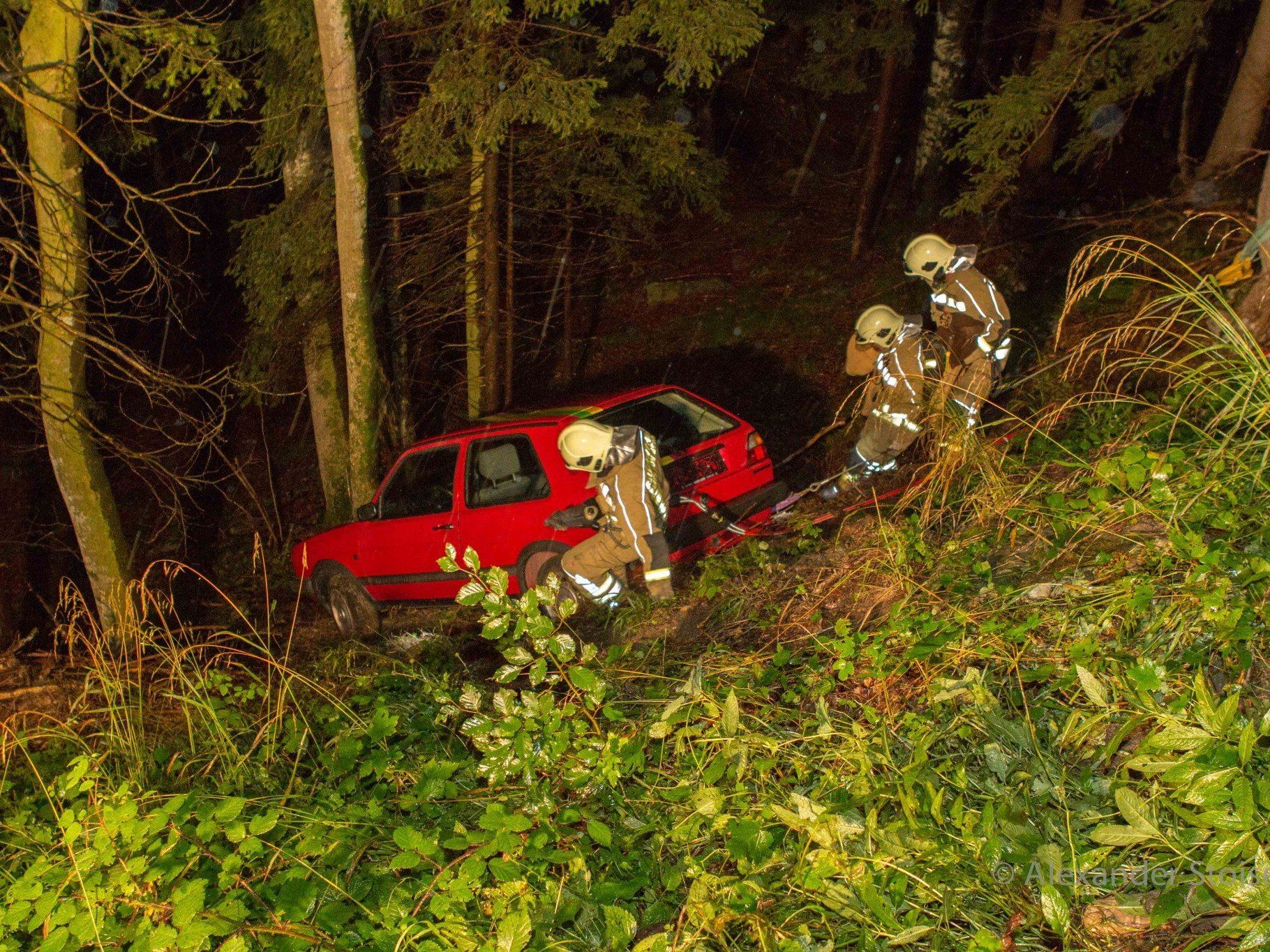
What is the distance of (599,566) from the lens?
6352mm

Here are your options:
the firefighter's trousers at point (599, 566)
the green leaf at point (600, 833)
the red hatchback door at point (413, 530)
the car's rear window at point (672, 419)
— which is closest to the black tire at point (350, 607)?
the red hatchback door at point (413, 530)

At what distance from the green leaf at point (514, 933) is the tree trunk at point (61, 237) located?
5.21 meters

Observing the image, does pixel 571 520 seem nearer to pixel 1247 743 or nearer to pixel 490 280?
pixel 1247 743

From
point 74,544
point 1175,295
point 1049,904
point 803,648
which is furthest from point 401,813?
point 74,544

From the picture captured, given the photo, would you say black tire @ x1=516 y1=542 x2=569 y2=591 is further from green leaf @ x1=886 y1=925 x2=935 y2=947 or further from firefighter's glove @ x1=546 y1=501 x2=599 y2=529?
green leaf @ x1=886 y1=925 x2=935 y2=947

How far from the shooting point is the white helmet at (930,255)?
7.02m

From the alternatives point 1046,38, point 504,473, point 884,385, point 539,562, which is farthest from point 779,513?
point 1046,38

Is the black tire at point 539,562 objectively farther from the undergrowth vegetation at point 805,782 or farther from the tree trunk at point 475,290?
the tree trunk at point 475,290

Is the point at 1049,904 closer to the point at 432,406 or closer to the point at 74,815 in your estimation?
the point at 74,815

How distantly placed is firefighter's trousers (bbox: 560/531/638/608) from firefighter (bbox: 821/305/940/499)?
198 cm

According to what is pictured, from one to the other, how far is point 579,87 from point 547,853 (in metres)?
7.55

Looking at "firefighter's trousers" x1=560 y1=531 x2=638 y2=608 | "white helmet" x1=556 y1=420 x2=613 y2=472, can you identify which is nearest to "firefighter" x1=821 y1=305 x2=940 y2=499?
"white helmet" x1=556 y1=420 x2=613 y2=472

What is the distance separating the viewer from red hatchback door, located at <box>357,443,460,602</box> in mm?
7836

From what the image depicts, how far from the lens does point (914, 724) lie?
3434 millimetres
